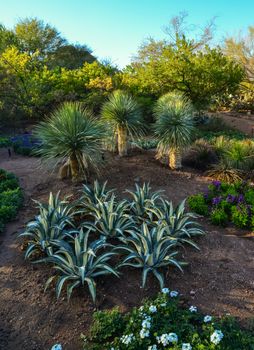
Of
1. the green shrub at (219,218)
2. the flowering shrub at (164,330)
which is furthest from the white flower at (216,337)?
the green shrub at (219,218)

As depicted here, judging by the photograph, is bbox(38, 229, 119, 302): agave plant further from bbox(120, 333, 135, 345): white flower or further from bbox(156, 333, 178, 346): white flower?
bbox(156, 333, 178, 346): white flower

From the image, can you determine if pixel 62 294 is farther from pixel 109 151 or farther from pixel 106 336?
pixel 109 151

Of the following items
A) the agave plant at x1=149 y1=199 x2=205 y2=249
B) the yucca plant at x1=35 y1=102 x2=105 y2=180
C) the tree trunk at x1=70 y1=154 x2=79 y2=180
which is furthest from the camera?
the tree trunk at x1=70 y1=154 x2=79 y2=180

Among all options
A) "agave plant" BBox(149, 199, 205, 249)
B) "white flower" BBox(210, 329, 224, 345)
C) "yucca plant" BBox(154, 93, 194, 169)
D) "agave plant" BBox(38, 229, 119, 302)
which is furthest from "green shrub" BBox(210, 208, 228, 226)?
"white flower" BBox(210, 329, 224, 345)

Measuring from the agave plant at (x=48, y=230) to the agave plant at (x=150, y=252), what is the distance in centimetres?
90

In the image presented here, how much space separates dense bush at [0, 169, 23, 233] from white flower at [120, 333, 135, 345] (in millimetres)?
3122

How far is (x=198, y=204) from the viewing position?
18.5 feet

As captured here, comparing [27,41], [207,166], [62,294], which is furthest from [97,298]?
[27,41]

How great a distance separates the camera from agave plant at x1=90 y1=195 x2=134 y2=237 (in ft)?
14.7

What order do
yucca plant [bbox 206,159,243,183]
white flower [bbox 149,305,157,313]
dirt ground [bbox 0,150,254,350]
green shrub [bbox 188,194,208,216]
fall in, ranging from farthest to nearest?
yucca plant [bbox 206,159,243,183] → green shrub [bbox 188,194,208,216] → dirt ground [bbox 0,150,254,350] → white flower [bbox 149,305,157,313]

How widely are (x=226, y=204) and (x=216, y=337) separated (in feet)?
10.8

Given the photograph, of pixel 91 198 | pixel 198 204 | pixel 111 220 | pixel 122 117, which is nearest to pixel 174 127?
pixel 122 117

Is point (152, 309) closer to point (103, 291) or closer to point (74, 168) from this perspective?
point (103, 291)

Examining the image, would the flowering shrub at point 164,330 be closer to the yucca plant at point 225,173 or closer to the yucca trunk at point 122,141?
the yucca plant at point 225,173
